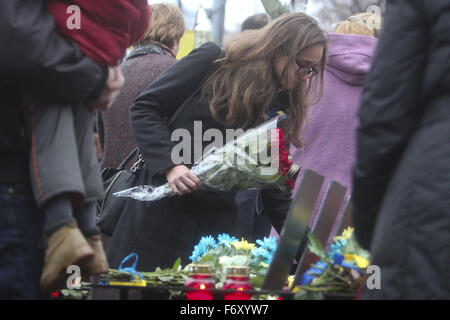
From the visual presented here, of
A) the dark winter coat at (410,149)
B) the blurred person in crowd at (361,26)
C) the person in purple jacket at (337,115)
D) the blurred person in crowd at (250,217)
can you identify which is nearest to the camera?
the dark winter coat at (410,149)

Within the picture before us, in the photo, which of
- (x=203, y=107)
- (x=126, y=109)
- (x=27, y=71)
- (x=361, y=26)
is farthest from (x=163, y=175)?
(x=361, y=26)

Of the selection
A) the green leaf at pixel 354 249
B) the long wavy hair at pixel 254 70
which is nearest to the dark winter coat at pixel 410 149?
the green leaf at pixel 354 249

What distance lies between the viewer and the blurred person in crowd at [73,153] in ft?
6.12

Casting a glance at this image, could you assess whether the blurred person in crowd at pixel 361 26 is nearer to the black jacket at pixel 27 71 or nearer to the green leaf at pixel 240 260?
the green leaf at pixel 240 260

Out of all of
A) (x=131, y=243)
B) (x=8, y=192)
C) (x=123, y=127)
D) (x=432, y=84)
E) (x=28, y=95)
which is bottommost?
(x=131, y=243)

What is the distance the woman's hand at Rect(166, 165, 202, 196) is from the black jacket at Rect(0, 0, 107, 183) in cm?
106

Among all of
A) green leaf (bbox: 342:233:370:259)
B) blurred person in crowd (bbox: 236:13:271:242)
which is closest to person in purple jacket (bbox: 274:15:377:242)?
blurred person in crowd (bbox: 236:13:271:242)

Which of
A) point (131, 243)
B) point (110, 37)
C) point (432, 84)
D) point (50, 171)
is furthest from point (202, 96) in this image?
point (432, 84)

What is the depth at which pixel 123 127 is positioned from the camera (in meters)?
3.88

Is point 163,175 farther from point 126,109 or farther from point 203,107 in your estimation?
point 126,109

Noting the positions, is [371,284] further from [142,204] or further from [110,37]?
[142,204]

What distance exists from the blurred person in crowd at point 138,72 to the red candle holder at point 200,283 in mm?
1723

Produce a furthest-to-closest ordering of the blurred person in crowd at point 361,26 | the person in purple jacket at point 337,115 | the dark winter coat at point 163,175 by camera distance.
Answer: the blurred person in crowd at point 361,26 → the person in purple jacket at point 337,115 → the dark winter coat at point 163,175
